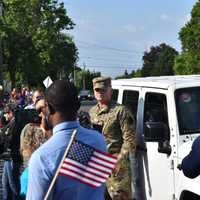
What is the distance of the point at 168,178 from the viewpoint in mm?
6648

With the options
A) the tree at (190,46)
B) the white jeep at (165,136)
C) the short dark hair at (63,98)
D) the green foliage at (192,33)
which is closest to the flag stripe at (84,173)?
the short dark hair at (63,98)

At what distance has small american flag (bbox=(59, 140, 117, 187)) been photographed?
3254mm

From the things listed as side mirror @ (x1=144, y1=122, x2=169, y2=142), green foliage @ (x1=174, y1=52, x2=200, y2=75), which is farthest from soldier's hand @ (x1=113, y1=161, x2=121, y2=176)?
green foliage @ (x1=174, y1=52, x2=200, y2=75)

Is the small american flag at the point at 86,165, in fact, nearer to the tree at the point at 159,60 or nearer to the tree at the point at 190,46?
the tree at the point at 190,46

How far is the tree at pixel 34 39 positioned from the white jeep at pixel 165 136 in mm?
51499

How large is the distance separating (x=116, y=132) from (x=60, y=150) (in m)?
3.65

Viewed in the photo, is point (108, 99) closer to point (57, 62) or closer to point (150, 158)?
point (150, 158)

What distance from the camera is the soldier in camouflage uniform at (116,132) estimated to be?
6797 millimetres

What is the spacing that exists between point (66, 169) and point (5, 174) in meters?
6.51

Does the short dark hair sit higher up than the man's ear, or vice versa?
the short dark hair

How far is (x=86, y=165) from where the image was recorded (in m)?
3.32

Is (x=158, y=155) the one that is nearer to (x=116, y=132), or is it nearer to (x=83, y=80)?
(x=116, y=132)

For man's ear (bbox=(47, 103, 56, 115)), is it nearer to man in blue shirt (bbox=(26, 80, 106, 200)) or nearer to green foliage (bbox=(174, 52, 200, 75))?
man in blue shirt (bbox=(26, 80, 106, 200))

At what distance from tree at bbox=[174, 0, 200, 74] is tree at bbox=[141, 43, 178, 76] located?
3320cm
